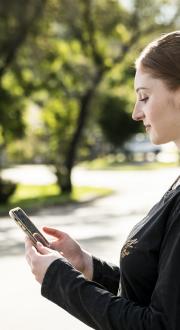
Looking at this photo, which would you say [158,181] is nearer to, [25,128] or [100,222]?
[25,128]

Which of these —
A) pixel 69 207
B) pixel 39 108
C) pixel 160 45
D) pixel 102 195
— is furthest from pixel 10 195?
pixel 160 45

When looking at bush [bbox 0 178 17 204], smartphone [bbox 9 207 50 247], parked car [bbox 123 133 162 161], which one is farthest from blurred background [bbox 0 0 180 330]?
parked car [bbox 123 133 162 161]

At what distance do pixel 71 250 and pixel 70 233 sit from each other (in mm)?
11402

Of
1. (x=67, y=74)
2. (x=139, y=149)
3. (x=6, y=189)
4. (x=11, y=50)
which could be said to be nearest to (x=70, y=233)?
(x=6, y=189)

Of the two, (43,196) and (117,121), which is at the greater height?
(43,196)

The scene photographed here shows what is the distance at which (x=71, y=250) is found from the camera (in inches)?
96.5

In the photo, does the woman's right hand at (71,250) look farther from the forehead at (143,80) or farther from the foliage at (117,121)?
the foliage at (117,121)

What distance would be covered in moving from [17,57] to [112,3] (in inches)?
143

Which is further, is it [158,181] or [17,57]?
[158,181]

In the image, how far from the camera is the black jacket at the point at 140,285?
1830mm

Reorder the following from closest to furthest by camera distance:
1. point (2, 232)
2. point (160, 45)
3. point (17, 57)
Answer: point (160, 45)
point (2, 232)
point (17, 57)

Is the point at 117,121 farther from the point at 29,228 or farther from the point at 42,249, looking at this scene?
the point at 42,249

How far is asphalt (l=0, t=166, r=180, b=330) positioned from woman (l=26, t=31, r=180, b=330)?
4428 mm

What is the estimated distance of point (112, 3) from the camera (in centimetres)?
2434
